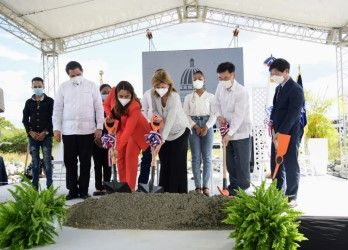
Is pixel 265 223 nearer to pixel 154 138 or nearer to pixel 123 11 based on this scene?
pixel 154 138

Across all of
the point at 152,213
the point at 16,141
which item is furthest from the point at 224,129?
the point at 16,141

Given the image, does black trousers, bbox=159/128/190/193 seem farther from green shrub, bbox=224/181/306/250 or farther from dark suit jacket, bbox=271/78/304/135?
green shrub, bbox=224/181/306/250

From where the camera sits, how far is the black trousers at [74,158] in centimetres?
446

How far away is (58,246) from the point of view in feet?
7.80

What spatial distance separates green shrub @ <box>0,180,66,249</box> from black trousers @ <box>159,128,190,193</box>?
161cm

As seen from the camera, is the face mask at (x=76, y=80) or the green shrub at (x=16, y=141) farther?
the green shrub at (x=16, y=141)

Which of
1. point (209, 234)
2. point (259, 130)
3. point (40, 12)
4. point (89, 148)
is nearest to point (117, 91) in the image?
point (89, 148)

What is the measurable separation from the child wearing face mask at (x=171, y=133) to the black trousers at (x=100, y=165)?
107cm

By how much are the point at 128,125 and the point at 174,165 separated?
53 centimetres

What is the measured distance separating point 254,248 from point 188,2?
966 centimetres

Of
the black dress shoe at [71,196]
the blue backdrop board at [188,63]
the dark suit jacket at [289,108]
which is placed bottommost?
the black dress shoe at [71,196]

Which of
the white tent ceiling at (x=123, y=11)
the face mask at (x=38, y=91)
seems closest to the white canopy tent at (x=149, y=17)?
the white tent ceiling at (x=123, y=11)

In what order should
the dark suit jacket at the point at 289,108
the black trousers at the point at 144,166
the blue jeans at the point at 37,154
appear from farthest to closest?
the blue jeans at the point at 37,154 → the black trousers at the point at 144,166 → the dark suit jacket at the point at 289,108

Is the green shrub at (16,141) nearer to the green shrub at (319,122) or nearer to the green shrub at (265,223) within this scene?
the green shrub at (319,122)
